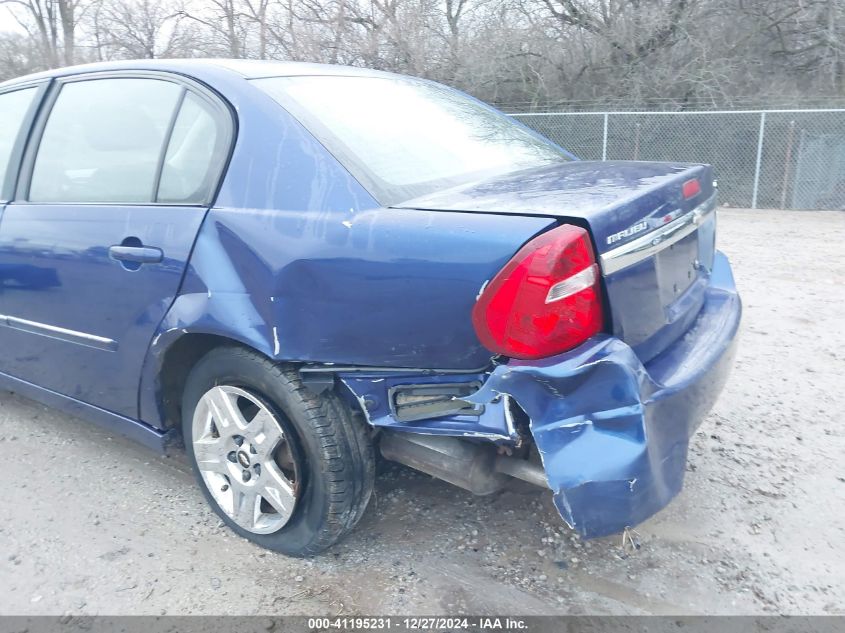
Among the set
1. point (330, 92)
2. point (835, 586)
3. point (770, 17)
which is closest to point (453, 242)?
point (330, 92)

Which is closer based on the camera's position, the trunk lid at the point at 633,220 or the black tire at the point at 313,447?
the trunk lid at the point at 633,220

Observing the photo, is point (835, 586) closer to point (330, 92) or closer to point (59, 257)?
point (330, 92)

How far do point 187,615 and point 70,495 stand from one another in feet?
3.53

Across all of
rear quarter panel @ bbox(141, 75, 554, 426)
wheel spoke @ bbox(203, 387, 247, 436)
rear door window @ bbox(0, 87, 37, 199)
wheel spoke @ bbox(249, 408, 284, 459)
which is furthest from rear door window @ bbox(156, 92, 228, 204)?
rear door window @ bbox(0, 87, 37, 199)

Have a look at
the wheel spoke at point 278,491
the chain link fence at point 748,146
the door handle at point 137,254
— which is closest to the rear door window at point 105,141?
the door handle at point 137,254

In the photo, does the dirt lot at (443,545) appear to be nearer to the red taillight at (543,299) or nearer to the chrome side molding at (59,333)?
the chrome side molding at (59,333)

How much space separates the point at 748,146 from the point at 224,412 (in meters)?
11.9

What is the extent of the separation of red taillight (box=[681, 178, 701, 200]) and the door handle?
6.16 feet

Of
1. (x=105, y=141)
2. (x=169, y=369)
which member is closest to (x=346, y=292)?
(x=169, y=369)

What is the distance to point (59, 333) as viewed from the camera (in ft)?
10.0

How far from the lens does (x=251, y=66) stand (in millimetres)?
2787

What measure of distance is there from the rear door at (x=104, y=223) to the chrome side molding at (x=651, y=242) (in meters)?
1.42

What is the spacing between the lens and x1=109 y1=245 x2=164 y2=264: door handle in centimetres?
259

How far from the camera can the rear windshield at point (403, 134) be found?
2.40 meters
